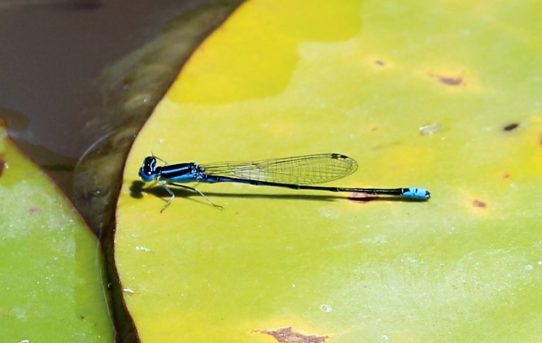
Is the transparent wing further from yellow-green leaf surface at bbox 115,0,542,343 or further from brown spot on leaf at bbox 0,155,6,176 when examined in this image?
brown spot on leaf at bbox 0,155,6,176

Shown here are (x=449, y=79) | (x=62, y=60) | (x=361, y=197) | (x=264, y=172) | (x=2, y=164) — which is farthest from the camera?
(x=62, y=60)

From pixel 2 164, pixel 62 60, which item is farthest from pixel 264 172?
pixel 62 60

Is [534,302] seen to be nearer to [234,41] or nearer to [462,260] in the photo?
[462,260]

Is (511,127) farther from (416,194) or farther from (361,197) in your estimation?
(361,197)

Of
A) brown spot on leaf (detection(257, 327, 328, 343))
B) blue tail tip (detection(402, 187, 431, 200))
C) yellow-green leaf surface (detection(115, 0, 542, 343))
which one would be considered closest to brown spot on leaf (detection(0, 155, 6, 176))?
yellow-green leaf surface (detection(115, 0, 542, 343))

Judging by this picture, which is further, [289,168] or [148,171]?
[289,168]

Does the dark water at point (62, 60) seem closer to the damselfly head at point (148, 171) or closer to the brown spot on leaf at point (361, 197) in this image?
the damselfly head at point (148, 171)

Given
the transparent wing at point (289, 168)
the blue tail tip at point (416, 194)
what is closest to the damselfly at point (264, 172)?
the transparent wing at point (289, 168)

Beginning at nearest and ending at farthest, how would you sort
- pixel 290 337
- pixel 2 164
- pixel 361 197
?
pixel 290 337
pixel 361 197
pixel 2 164

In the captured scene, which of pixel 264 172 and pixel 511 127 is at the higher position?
pixel 511 127
